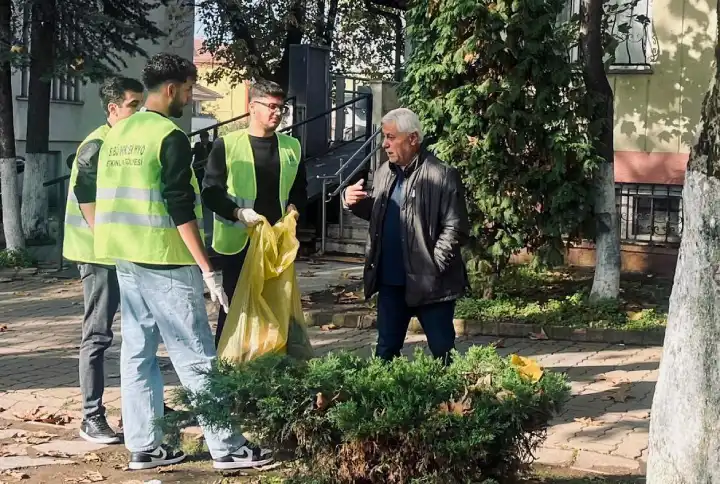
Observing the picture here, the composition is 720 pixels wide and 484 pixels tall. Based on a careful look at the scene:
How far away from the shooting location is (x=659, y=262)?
11367 millimetres

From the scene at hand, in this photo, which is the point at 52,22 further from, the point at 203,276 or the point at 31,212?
the point at 203,276

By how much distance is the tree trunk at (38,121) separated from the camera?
14164 millimetres

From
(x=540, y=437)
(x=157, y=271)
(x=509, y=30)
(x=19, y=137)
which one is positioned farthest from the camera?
(x=19, y=137)

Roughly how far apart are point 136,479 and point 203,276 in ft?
3.31

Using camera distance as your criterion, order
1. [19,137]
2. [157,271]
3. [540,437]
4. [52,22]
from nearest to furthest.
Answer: [540,437]
[157,271]
[52,22]
[19,137]

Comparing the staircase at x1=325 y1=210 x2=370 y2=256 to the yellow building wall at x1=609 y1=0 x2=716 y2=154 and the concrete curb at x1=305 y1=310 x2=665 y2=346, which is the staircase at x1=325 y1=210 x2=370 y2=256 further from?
the concrete curb at x1=305 y1=310 x2=665 y2=346

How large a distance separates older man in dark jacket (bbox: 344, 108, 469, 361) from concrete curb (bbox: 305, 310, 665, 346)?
3.45 m

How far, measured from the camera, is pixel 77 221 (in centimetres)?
570

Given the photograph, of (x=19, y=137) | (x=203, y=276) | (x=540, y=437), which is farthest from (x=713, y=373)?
(x=19, y=137)

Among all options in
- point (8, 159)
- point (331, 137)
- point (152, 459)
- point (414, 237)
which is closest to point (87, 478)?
point (152, 459)

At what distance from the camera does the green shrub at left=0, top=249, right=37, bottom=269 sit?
44.9ft

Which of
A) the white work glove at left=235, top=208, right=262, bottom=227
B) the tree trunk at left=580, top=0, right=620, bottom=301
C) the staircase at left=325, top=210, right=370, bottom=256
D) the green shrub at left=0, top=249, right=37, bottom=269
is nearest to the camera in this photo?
the white work glove at left=235, top=208, right=262, bottom=227

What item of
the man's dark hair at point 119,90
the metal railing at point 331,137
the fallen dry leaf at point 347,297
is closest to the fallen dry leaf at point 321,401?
the man's dark hair at point 119,90

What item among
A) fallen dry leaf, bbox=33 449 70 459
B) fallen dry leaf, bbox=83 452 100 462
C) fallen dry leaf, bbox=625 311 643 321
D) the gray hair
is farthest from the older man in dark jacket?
fallen dry leaf, bbox=625 311 643 321
